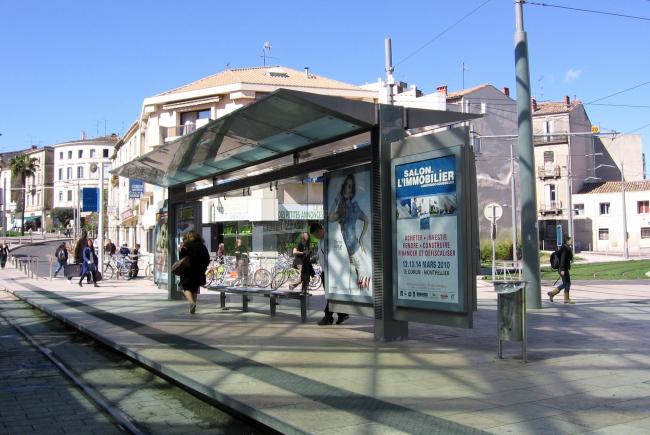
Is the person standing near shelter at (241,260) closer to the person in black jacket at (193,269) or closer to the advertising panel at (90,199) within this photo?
the person in black jacket at (193,269)

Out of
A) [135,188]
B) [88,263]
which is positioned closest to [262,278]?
[88,263]

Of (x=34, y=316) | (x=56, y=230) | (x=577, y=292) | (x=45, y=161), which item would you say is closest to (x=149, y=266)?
(x=34, y=316)

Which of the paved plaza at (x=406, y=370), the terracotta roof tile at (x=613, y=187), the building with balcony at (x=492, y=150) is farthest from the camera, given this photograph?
the terracotta roof tile at (x=613, y=187)

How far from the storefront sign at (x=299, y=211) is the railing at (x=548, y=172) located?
4195 centimetres

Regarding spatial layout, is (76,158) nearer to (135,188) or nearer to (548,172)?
(548,172)

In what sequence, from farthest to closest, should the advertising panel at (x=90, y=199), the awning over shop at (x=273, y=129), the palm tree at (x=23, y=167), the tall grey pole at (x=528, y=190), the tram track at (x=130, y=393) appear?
the palm tree at (x=23, y=167)
the advertising panel at (x=90, y=199)
the tall grey pole at (x=528, y=190)
the awning over shop at (x=273, y=129)
the tram track at (x=130, y=393)

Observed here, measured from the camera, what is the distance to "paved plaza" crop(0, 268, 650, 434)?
16.6 feet

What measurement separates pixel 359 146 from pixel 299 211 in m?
17.4

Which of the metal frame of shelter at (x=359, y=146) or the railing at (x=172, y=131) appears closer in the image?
the metal frame of shelter at (x=359, y=146)

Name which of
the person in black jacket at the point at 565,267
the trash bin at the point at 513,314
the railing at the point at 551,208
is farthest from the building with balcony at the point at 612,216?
the trash bin at the point at 513,314

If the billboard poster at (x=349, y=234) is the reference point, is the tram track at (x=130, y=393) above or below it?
below

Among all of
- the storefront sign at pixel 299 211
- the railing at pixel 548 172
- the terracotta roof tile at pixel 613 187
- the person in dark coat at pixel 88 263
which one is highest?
the railing at pixel 548 172

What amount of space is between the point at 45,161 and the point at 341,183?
118 meters

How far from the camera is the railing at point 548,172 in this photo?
212 ft
